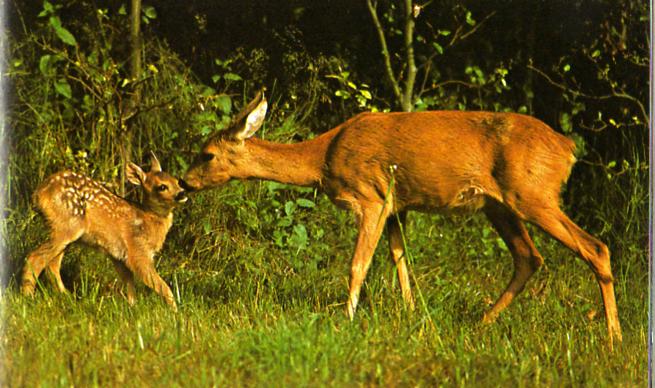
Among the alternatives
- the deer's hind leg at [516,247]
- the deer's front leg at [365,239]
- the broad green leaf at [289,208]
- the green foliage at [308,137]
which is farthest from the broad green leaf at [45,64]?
the deer's hind leg at [516,247]

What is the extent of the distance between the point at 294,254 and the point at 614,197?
2095mm

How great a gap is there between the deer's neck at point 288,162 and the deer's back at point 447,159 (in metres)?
0.08

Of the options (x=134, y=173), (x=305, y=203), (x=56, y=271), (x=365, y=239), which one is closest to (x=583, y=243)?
(x=365, y=239)

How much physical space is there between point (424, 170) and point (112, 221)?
1.93 meters

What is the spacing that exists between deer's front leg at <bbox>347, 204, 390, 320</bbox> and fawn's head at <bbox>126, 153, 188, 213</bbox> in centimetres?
116

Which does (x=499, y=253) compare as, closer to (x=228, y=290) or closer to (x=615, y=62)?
(x=615, y=62)

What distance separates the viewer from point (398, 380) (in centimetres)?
518

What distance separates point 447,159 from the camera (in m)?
6.73

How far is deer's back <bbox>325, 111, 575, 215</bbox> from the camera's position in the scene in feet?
21.6

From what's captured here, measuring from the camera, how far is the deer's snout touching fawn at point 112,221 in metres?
6.69

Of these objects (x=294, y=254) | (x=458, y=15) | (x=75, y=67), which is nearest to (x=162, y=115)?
(x=75, y=67)

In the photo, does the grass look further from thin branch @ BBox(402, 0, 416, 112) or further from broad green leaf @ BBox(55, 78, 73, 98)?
broad green leaf @ BBox(55, 78, 73, 98)

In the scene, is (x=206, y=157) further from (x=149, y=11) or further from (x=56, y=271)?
(x=56, y=271)

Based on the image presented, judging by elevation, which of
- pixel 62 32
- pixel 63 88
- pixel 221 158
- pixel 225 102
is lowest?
pixel 221 158
